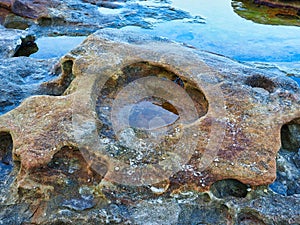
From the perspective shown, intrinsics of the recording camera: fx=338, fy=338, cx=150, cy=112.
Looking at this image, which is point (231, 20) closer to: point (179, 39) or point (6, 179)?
point (179, 39)

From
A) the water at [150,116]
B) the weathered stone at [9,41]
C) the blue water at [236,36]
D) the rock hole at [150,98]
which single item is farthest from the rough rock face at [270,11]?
the weathered stone at [9,41]

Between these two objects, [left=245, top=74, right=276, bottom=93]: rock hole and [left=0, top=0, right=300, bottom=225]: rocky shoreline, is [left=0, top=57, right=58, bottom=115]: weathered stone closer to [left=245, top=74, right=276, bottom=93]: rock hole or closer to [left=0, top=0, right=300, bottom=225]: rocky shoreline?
[left=0, top=0, right=300, bottom=225]: rocky shoreline

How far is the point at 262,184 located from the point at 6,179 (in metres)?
3.28

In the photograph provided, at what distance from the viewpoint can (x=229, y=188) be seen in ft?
14.0

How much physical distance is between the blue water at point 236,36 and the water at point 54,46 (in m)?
2.10

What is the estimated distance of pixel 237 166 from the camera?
4.21m

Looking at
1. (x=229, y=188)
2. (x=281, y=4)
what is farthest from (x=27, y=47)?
(x=281, y=4)

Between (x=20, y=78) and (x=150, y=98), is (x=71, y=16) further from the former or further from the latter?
(x=150, y=98)

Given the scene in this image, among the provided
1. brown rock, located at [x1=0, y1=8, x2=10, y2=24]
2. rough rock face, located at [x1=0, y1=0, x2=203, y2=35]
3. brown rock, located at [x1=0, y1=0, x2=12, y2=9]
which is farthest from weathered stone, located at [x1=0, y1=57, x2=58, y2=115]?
brown rock, located at [x1=0, y1=0, x2=12, y2=9]

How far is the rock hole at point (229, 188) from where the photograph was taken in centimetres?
418

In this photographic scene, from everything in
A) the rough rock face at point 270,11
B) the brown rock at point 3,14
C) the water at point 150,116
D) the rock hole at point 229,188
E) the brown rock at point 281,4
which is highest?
the brown rock at point 281,4

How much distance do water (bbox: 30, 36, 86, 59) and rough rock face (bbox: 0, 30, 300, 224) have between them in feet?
12.5

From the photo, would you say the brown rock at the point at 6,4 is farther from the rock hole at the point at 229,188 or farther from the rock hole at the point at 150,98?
the rock hole at the point at 229,188

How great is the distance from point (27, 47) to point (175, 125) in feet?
20.2
